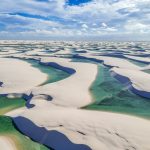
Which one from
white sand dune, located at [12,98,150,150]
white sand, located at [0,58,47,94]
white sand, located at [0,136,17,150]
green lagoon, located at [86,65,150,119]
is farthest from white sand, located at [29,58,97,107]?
white sand, located at [0,136,17,150]

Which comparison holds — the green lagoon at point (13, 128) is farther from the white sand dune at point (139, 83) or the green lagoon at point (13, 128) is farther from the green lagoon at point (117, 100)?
the white sand dune at point (139, 83)

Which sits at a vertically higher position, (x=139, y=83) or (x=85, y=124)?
(x=85, y=124)

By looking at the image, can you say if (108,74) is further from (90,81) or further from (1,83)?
(1,83)

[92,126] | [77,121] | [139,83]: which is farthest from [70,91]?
[92,126]

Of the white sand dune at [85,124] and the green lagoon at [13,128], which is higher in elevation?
the white sand dune at [85,124]

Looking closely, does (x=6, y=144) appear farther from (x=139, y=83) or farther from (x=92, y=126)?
(x=139, y=83)

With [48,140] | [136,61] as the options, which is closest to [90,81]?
[48,140]

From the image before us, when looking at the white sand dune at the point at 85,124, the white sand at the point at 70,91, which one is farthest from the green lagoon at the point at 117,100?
the white sand dune at the point at 85,124

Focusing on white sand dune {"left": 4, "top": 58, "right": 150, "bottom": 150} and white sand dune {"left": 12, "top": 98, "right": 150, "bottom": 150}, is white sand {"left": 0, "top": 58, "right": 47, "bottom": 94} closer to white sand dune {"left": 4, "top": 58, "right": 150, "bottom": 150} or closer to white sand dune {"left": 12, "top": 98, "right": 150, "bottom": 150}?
white sand dune {"left": 4, "top": 58, "right": 150, "bottom": 150}

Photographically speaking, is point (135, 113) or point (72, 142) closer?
point (72, 142)
